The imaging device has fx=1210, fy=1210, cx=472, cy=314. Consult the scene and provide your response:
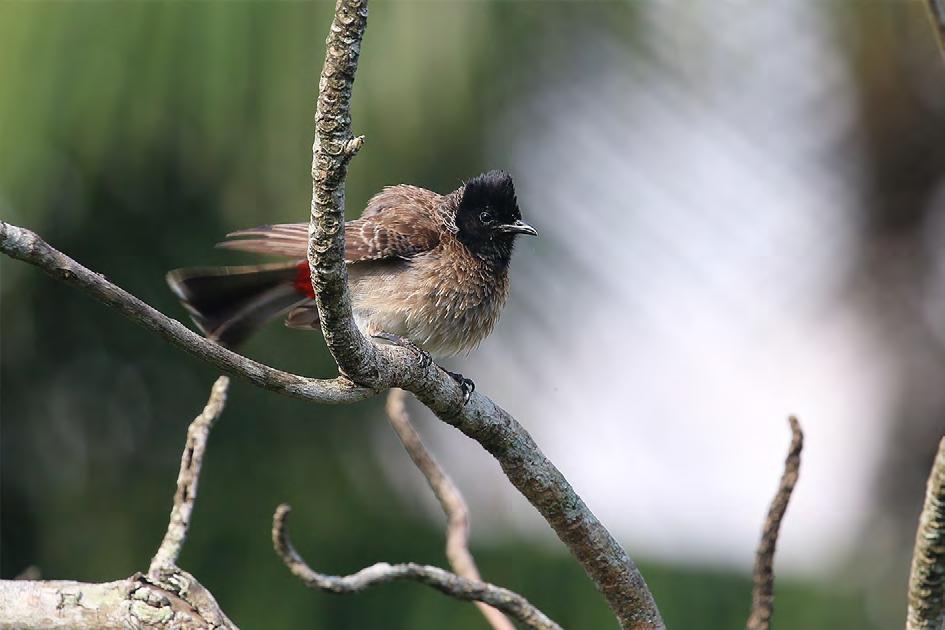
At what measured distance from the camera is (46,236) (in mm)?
7176

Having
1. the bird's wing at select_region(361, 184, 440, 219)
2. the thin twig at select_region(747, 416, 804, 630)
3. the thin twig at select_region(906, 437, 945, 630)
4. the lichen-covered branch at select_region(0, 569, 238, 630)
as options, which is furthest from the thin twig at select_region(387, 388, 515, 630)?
the bird's wing at select_region(361, 184, 440, 219)

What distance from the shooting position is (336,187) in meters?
2.00

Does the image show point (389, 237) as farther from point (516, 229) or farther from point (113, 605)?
point (113, 605)

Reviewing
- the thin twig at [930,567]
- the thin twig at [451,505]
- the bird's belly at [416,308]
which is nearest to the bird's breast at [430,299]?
the bird's belly at [416,308]

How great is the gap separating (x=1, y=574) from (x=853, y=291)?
625cm

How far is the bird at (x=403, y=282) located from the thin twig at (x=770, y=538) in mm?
1550

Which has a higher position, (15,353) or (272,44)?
(272,44)

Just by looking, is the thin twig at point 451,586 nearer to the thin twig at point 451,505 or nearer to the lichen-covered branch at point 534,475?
the lichen-covered branch at point 534,475

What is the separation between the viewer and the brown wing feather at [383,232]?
12.4ft

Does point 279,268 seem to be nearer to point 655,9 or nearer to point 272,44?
point 272,44

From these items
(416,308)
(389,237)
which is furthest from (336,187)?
(389,237)

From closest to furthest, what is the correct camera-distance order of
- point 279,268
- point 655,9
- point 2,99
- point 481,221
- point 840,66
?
point 279,268 < point 481,221 < point 2,99 < point 655,9 < point 840,66

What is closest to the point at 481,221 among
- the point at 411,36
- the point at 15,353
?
the point at 411,36

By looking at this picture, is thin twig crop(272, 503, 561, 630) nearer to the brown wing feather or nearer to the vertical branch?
the vertical branch
